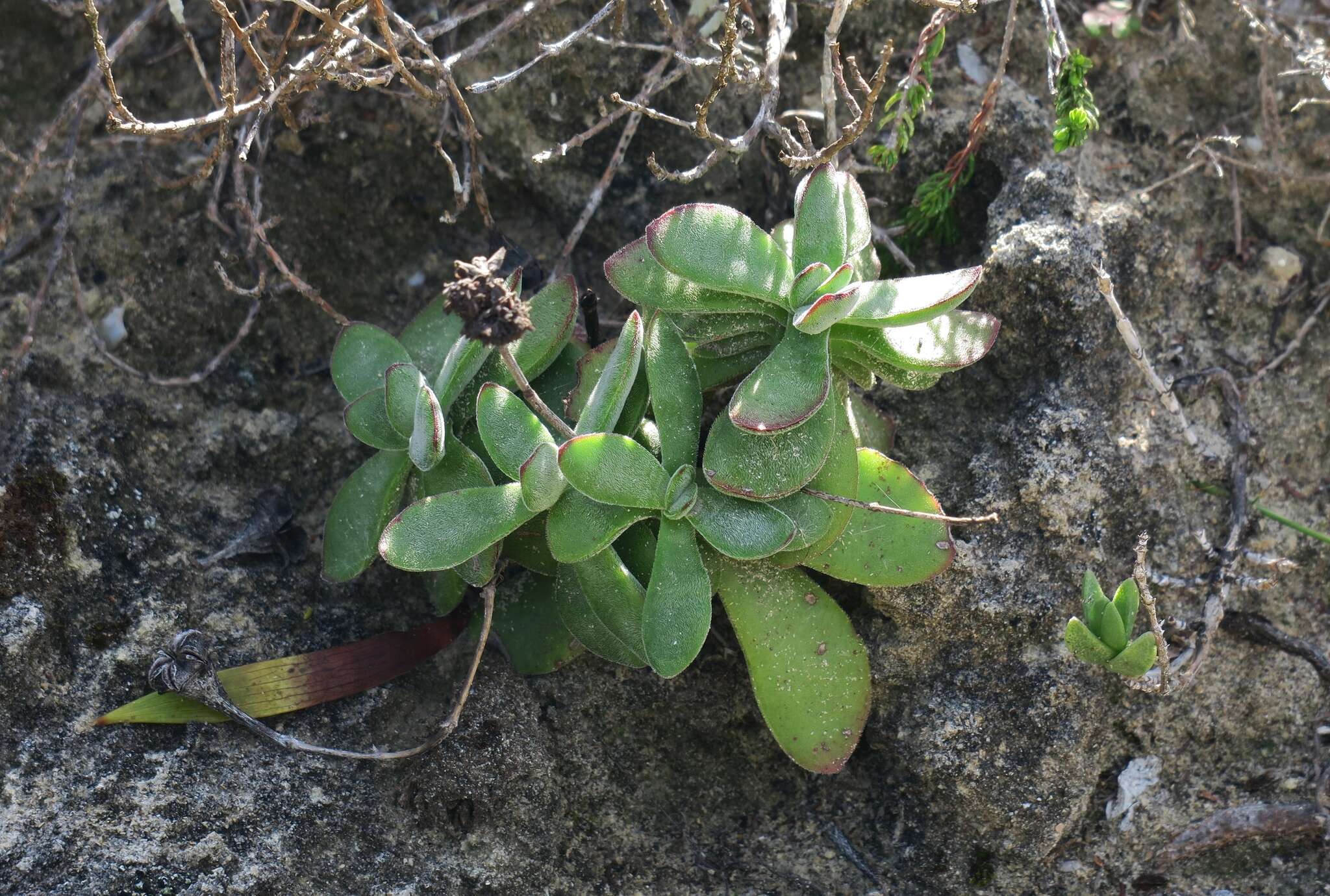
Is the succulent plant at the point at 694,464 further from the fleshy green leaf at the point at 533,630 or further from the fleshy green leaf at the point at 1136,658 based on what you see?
the fleshy green leaf at the point at 1136,658

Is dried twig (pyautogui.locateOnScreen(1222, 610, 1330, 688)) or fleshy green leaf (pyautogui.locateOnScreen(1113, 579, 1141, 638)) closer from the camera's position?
fleshy green leaf (pyautogui.locateOnScreen(1113, 579, 1141, 638))

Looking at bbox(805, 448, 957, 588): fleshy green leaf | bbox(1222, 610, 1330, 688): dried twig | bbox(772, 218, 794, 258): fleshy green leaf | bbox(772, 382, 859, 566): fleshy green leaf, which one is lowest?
bbox(1222, 610, 1330, 688): dried twig

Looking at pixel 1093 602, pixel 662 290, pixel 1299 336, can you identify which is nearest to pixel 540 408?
pixel 662 290

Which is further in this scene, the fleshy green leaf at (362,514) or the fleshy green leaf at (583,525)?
the fleshy green leaf at (362,514)

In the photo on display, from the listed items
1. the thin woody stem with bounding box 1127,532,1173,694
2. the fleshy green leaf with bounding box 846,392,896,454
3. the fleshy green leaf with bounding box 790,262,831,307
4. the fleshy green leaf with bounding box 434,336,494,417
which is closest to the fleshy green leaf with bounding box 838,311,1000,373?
the fleshy green leaf with bounding box 790,262,831,307

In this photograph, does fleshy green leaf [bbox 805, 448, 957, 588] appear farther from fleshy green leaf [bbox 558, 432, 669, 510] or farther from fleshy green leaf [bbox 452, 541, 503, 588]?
fleshy green leaf [bbox 452, 541, 503, 588]

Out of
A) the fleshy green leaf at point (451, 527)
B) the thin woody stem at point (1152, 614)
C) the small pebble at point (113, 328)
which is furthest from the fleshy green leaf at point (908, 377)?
the small pebble at point (113, 328)

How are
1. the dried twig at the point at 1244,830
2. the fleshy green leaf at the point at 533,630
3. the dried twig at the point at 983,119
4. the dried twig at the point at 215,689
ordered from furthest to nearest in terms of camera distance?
A: the dried twig at the point at 983,119 < the fleshy green leaf at the point at 533,630 < the dried twig at the point at 1244,830 < the dried twig at the point at 215,689

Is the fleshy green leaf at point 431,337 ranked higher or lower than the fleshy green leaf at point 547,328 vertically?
lower
